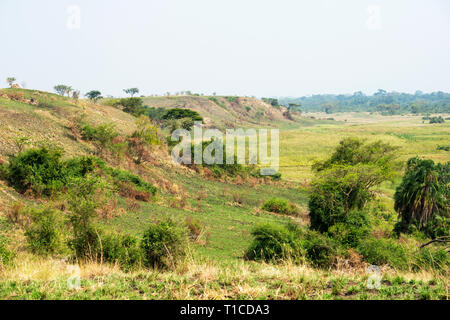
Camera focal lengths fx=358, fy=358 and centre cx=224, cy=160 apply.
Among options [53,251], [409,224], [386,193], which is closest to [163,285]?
[53,251]

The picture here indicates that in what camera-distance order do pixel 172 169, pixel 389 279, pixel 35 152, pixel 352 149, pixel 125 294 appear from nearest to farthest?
pixel 125 294, pixel 389 279, pixel 35 152, pixel 352 149, pixel 172 169

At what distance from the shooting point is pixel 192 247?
43.8 ft

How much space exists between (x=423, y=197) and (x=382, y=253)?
10.0 metres

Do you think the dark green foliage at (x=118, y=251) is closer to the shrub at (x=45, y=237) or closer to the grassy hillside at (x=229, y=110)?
the shrub at (x=45, y=237)

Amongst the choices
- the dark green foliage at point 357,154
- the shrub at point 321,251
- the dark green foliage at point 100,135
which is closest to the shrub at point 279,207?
the dark green foliage at point 357,154

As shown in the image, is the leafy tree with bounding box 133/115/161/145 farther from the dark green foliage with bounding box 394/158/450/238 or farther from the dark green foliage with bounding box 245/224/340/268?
the dark green foliage with bounding box 394/158/450/238

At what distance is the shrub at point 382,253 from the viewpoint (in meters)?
15.0

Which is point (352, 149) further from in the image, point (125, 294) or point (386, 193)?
point (125, 294)

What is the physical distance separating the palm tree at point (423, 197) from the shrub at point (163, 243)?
59.3 feet

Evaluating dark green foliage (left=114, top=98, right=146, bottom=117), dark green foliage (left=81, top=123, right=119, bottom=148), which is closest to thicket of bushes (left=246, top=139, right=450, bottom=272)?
dark green foliage (left=81, top=123, right=119, bottom=148)

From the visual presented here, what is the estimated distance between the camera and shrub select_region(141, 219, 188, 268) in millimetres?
11117

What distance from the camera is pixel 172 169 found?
3816 centimetres

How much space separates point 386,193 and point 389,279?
39.6 metres

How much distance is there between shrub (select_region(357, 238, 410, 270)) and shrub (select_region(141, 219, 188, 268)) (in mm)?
8658
